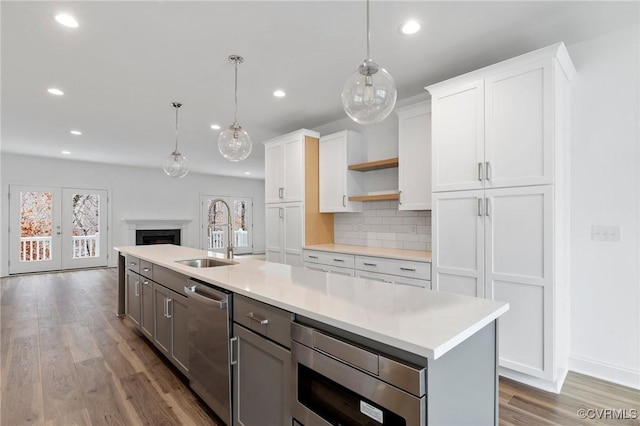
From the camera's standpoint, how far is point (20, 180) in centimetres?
690

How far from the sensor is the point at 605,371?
7.95 ft

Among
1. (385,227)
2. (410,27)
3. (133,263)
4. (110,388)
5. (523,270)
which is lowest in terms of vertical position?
(110,388)

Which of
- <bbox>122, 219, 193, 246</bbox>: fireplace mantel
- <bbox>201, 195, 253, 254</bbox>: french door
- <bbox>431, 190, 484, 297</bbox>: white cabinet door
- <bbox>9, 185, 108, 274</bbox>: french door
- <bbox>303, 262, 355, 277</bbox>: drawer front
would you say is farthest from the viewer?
<bbox>201, 195, 253, 254</bbox>: french door

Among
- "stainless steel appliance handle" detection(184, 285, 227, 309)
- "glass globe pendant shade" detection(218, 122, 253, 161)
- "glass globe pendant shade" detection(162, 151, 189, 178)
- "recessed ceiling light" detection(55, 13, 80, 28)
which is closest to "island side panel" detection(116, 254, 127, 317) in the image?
"glass globe pendant shade" detection(162, 151, 189, 178)

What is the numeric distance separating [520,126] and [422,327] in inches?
78.2

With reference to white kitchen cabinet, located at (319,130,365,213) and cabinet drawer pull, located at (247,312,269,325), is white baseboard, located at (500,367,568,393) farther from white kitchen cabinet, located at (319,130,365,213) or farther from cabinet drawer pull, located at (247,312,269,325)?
white kitchen cabinet, located at (319,130,365,213)

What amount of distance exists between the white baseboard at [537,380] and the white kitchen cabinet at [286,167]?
2805mm

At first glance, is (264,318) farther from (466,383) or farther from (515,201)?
(515,201)

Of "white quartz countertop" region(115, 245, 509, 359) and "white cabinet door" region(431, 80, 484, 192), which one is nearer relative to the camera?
"white quartz countertop" region(115, 245, 509, 359)

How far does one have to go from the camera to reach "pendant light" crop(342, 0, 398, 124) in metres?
1.73

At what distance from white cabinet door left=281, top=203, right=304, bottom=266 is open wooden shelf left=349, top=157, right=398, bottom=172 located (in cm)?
86

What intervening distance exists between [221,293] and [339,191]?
2.48 m

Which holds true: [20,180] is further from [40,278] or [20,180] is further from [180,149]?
[180,149]

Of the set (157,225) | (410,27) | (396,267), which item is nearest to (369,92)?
(410,27)
